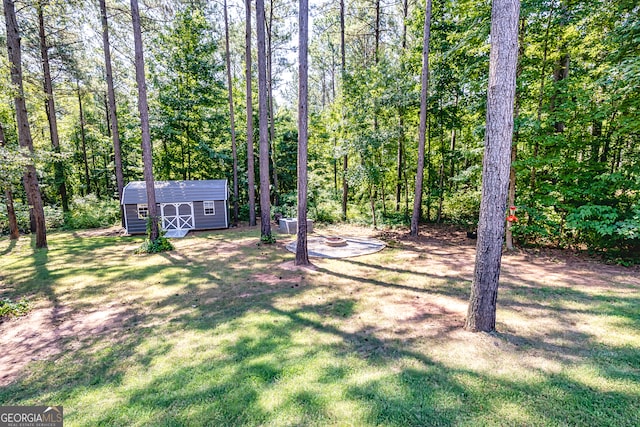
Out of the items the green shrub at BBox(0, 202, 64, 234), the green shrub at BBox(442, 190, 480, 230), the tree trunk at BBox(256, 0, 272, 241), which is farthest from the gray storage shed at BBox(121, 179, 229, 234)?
the green shrub at BBox(442, 190, 480, 230)

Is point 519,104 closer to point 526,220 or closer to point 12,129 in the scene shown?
point 526,220

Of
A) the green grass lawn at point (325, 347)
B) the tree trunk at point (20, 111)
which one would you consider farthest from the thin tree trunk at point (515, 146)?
the tree trunk at point (20, 111)

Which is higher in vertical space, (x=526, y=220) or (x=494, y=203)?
(x=494, y=203)

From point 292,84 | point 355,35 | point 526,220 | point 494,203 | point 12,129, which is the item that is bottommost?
point 526,220

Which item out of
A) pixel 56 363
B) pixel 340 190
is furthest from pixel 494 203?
pixel 340 190

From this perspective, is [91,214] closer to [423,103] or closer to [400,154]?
[400,154]

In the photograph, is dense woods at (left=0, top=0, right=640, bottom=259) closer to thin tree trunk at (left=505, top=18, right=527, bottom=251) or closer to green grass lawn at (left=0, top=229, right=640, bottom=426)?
thin tree trunk at (left=505, top=18, right=527, bottom=251)
